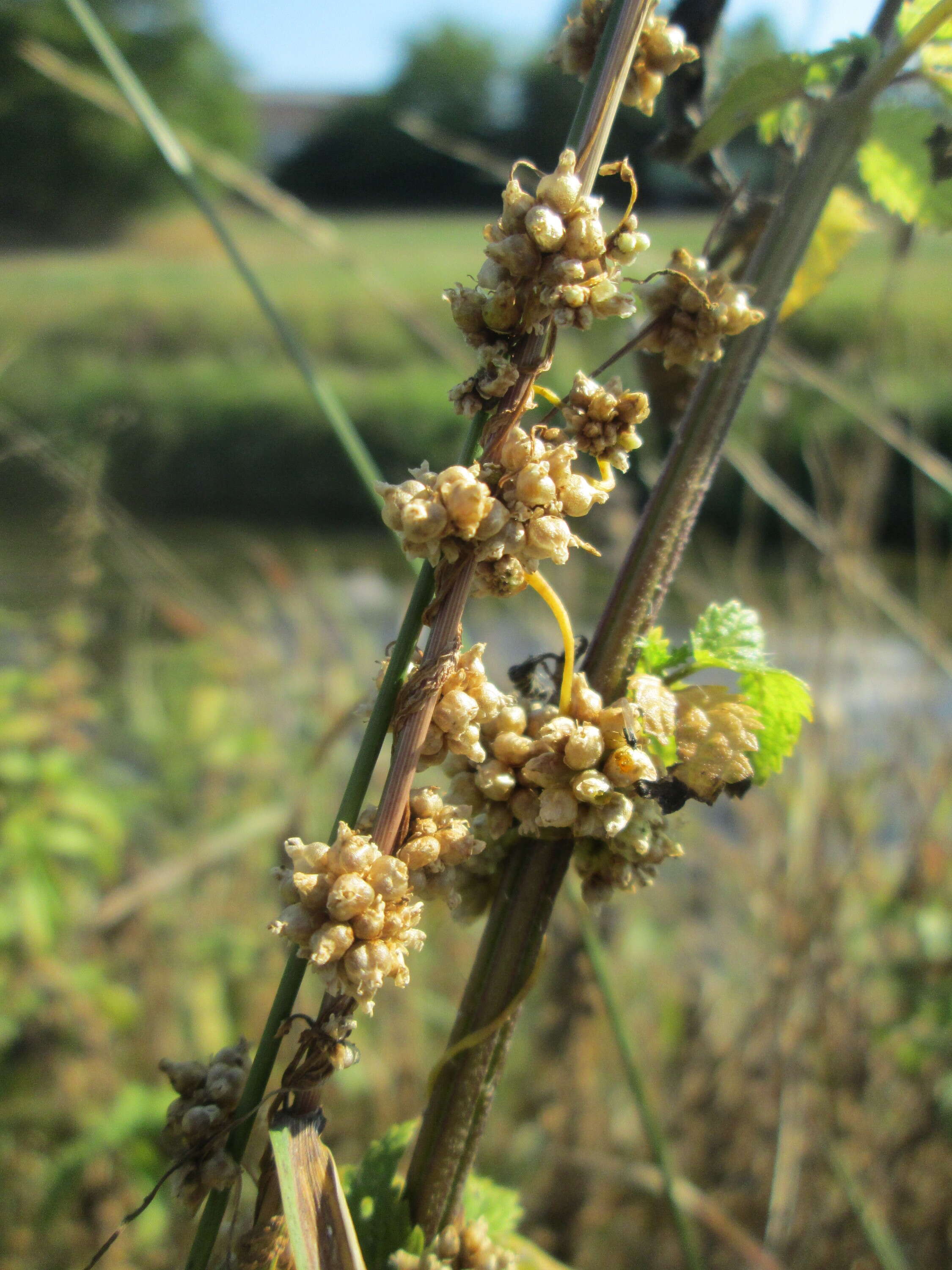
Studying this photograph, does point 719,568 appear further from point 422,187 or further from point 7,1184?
point 422,187

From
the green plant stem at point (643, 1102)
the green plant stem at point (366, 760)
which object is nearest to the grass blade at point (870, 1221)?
the green plant stem at point (643, 1102)

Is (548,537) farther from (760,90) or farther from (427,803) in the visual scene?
(760,90)

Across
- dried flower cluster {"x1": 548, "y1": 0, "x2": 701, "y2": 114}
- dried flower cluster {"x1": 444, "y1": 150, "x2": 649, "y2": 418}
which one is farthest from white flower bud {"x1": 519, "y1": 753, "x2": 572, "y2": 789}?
dried flower cluster {"x1": 548, "y1": 0, "x2": 701, "y2": 114}

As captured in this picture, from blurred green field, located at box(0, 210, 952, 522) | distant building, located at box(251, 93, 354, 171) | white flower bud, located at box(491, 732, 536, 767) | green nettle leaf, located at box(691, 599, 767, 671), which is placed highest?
distant building, located at box(251, 93, 354, 171)

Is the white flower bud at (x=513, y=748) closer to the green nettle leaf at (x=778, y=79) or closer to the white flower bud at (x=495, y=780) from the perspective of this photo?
the white flower bud at (x=495, y=780)

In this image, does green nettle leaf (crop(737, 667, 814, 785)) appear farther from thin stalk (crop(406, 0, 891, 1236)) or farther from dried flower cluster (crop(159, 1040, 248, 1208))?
dried flower cluster (crop(159, 1040, 248, 1208))

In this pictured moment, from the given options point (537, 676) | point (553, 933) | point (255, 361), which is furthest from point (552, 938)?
point (255, 361)
